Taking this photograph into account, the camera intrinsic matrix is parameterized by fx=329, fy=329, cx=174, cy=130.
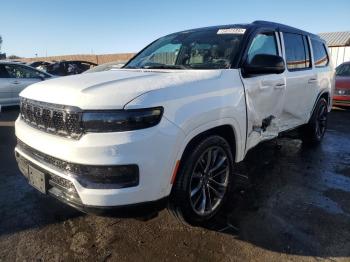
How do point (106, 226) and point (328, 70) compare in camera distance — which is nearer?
point (106, 226)

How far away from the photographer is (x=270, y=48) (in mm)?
4086

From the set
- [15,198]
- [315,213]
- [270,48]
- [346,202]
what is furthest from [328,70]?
[15,198]

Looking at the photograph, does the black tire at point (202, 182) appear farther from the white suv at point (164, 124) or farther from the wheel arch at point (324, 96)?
the wheel arch at point (324, 96)

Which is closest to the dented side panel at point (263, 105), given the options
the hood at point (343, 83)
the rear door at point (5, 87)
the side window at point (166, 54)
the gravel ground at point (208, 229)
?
the gravel ground at point (208, 229)

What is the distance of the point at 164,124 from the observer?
248 centimetres

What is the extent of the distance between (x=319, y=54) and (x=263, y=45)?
214cm

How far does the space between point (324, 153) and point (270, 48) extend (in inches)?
97.3

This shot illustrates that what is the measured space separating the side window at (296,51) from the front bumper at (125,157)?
262cm

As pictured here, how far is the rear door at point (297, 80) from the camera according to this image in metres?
4.36

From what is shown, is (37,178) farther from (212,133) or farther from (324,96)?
(324,96)

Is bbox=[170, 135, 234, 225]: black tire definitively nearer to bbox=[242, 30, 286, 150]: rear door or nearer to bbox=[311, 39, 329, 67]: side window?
bbox=[242, 30, 286, 150]: rear door

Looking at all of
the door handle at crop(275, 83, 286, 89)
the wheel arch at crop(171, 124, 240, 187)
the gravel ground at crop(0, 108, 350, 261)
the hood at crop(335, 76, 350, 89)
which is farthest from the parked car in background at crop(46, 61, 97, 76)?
the wheel arch at crop(171, 124, 240, 187)

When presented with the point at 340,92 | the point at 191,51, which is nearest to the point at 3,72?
the point at 191,51

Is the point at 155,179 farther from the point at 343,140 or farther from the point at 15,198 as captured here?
the point at 343,140
